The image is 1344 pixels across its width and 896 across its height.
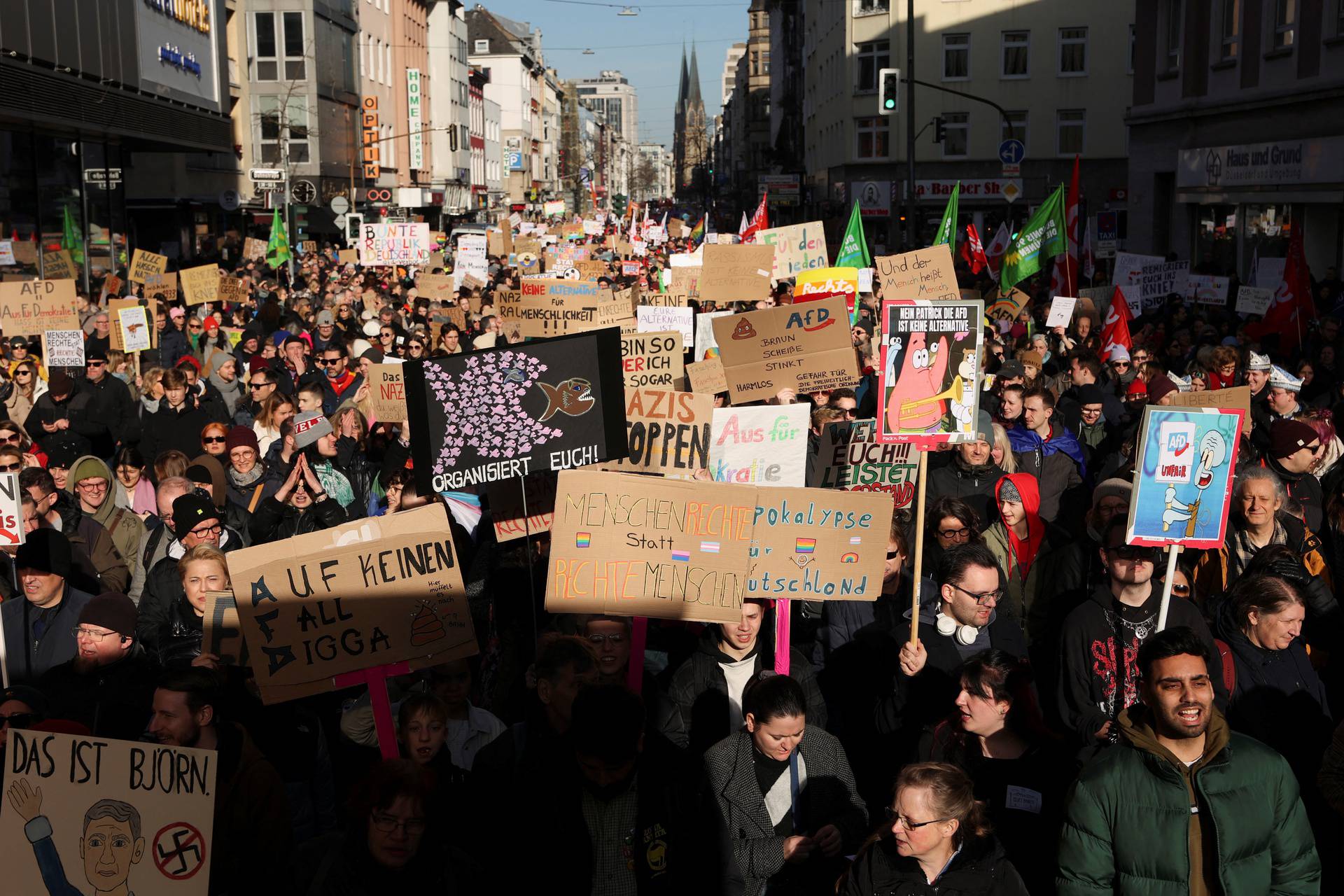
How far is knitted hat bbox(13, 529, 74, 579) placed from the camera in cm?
618

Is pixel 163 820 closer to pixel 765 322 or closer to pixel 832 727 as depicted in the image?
pixel 832 727

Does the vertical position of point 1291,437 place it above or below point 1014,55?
below

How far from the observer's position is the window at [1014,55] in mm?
49250

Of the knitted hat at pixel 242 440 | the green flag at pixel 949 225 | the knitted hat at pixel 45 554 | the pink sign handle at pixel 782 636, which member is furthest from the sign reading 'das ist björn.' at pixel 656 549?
the green flag at pixel 949 225

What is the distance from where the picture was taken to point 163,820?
3.89 metres

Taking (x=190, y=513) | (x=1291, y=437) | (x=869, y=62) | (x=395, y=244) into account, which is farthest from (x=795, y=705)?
(x=869, y=62)

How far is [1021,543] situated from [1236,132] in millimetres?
20815

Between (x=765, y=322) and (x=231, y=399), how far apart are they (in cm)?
496

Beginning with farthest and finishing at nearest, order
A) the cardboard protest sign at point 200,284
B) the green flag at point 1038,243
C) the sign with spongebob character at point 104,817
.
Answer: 1. the green flag at point 1038,243
2. the cardboard protest sign at point 200,284
3. the sign with spongebob character at point 104,817

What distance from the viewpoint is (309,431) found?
8984 mm

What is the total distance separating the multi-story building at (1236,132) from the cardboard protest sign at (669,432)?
16.3 meters

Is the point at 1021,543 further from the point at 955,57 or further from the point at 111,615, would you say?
the point at 955,57

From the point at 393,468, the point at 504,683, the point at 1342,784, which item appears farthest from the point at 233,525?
the point at 1342,784

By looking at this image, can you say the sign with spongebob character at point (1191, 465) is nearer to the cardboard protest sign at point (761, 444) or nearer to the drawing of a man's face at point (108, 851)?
the cardboard protest sign at point (761, 444)
